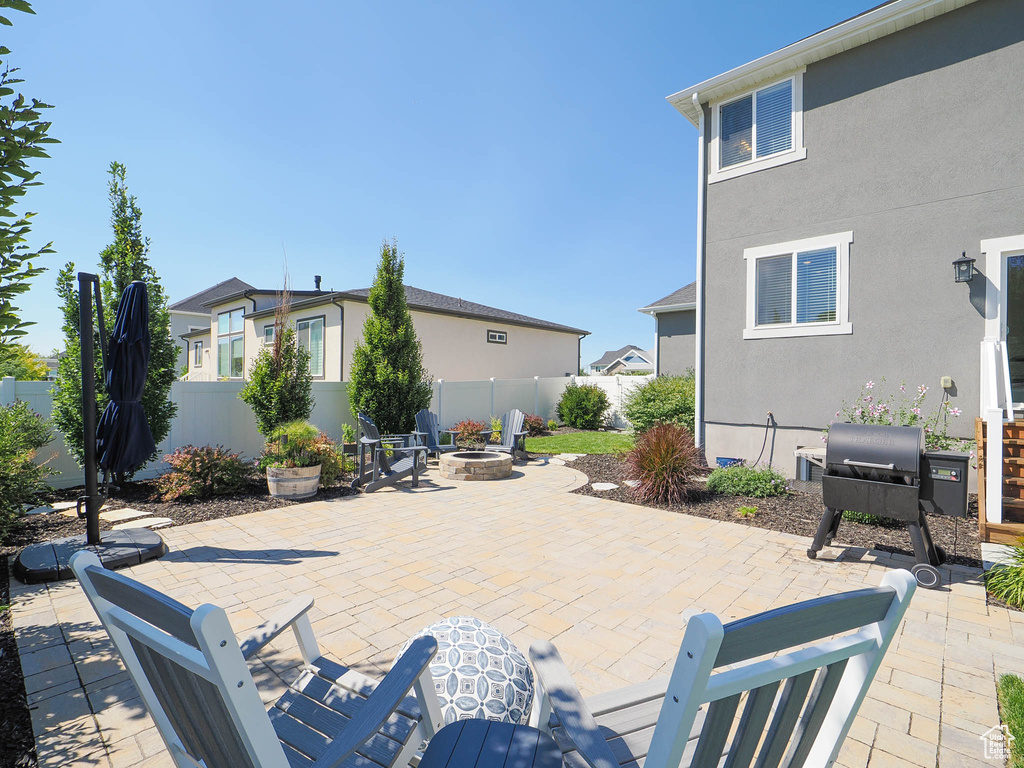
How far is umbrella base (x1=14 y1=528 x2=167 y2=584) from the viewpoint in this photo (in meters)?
4.09

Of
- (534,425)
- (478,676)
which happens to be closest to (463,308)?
(534,425)

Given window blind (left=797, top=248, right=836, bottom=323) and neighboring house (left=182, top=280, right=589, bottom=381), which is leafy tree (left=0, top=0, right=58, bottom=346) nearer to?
window blind (left=797, top=248, right=836, bottom=323)

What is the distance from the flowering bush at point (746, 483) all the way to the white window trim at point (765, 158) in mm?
5305

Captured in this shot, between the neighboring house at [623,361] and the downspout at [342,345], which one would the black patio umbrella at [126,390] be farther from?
the neighboring house at [623,361]

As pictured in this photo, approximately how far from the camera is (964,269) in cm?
671

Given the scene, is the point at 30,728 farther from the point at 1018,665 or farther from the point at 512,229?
the point at 512,229

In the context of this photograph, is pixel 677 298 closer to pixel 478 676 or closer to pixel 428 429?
pixel 428 429

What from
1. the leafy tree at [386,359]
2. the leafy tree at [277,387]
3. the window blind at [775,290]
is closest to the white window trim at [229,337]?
the leafy tree at [386,359]

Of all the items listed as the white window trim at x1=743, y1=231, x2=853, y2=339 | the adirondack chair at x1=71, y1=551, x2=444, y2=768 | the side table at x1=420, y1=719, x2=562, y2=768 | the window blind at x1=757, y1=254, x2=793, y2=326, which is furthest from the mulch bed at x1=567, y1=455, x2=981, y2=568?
the adirondack chair at x1=71, y1=551, x2=444, y2=768

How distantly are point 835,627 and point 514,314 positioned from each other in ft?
65.0

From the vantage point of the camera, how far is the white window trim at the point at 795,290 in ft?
25.3

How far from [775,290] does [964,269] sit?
→ 240 cm

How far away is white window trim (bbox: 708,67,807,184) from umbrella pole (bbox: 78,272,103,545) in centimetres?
940

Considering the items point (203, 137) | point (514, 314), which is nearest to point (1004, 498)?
point (203, 137)
